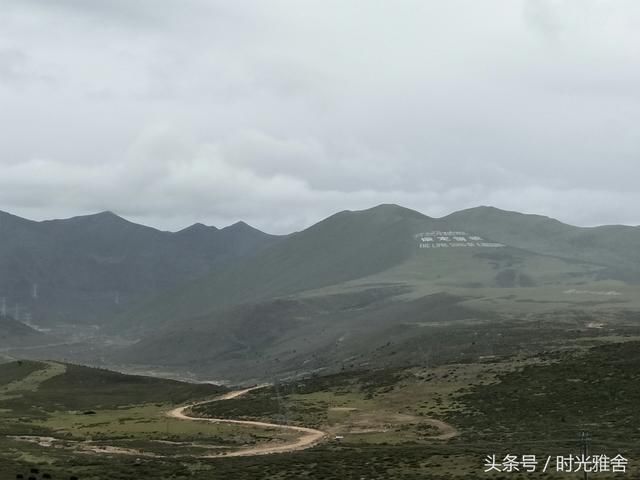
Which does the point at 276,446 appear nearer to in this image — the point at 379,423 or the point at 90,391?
the point at 379,423

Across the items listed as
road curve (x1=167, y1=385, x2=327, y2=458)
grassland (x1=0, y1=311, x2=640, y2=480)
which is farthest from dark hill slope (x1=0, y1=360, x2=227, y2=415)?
road curve (x1=167, y1=385, x2=327, y2=458)

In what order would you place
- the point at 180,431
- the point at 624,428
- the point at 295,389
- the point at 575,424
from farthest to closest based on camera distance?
the point at 295,389, the point at 180,431, the point at 575,424, the point at 624,428

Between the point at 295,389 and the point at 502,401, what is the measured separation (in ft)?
167

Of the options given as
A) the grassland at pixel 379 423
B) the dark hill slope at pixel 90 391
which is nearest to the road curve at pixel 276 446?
the grassland at pixel 379 423

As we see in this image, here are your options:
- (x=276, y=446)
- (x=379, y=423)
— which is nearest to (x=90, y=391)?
(x=379, y=423)

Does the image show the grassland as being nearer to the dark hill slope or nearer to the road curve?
the dark hill slope

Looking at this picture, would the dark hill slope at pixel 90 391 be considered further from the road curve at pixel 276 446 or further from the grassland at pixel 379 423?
the road curve at pixel 276 446

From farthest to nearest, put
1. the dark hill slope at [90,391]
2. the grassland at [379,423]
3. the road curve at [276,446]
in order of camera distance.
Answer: the dark hill slope at [90,391], the road curve at [276,446], the grassland at [379,423]

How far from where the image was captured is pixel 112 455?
66875mm

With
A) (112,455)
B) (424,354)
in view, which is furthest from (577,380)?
(424,354)

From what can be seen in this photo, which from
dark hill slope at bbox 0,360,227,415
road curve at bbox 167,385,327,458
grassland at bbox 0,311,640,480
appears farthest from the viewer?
dark hill slope at bbox 0,360,227,415

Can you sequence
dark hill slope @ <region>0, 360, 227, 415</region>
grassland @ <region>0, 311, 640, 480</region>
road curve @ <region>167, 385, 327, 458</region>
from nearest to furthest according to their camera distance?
grassland @ <region>0, 311, 640, 480</region>
road curve @ <region>167, 385, 327, 458</region>
dark hill slope @ <region>0, 360, 227, 415</region>

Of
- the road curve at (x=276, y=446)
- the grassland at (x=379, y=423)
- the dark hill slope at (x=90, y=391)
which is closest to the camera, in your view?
the grassland at (x=379, y=423)

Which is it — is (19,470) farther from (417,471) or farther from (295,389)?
(295,389)
